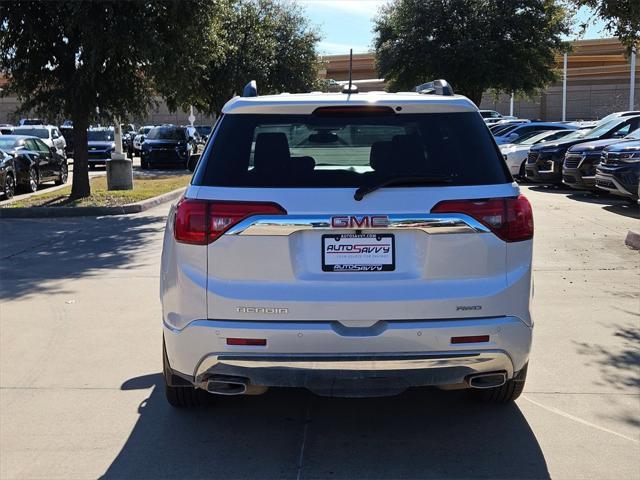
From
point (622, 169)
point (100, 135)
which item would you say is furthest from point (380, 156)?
point (100, 135)

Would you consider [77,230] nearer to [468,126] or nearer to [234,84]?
[468,126]

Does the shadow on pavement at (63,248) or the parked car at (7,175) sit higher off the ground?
the parked car at (7,175)

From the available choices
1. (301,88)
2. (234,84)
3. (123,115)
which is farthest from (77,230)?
(301,88)

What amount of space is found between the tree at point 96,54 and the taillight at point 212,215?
1128 centimetres

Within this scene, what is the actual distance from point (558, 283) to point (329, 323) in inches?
211

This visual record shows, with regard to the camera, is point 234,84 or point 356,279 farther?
point 234,84

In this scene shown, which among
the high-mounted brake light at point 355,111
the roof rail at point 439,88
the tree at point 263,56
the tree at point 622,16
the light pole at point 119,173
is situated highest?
the tree at point 263,56

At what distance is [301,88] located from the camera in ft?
116

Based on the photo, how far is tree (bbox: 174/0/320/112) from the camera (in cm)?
3081

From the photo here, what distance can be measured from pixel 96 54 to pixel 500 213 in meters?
12.3

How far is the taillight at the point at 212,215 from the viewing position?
3.84m

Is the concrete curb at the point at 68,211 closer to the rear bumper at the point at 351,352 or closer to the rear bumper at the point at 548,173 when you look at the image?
the rear bumper at the point at 548,173

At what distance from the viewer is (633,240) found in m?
10.7

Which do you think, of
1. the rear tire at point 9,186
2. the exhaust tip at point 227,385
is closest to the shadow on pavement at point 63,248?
the rear tire at point 9,186
